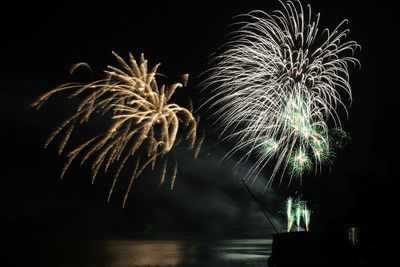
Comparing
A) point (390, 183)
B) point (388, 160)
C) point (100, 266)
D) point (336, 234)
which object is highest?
point (388, 160)

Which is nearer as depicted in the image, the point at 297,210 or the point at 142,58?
the point at 142,58

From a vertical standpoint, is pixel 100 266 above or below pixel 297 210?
below

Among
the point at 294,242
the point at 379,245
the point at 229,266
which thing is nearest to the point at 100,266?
the point at 229,266

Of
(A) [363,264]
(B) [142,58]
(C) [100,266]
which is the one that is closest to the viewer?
(A) [363,264]

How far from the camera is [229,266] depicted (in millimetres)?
59125

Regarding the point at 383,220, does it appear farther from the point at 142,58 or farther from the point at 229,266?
the point at 229,266

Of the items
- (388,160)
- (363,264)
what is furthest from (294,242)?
(388,160)

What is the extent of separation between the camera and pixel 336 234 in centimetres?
2820

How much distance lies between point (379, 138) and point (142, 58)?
20.0 meters

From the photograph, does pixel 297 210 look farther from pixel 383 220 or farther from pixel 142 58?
pixel 142 58

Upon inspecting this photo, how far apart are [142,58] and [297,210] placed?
28639 mm

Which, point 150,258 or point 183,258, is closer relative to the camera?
point 150,258

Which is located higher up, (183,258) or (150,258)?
(183,258)

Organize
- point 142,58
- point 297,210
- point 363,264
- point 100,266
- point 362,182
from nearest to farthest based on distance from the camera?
1. point 363,264
2. point 142,58
3. point 362,182
4. point 297,210
5. point 100,266
